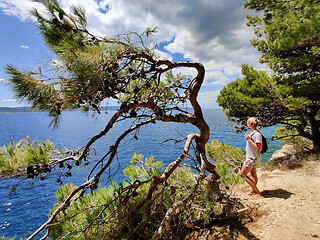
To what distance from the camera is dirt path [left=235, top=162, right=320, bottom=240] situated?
246 centimetres

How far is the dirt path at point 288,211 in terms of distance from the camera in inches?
96.7

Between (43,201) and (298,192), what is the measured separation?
12470 millimetres

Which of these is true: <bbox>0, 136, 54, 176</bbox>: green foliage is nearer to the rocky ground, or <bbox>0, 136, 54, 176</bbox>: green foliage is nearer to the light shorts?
the rocky ground

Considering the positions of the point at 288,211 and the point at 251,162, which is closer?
the point at 288,211

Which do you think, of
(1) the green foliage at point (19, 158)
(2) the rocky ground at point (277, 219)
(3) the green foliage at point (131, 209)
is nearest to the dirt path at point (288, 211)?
(2) the rocky ground at point (277, 219)

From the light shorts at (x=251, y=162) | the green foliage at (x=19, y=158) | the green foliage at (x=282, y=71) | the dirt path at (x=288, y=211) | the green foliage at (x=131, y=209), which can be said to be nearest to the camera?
the green foliage at (x=19, y=158)

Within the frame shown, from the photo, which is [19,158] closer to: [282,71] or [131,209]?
[131,209]

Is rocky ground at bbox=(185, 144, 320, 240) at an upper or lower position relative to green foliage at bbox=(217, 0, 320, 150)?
lower

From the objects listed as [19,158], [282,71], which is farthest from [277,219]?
[282,71]

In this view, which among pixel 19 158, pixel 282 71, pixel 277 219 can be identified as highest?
pixel 282 71

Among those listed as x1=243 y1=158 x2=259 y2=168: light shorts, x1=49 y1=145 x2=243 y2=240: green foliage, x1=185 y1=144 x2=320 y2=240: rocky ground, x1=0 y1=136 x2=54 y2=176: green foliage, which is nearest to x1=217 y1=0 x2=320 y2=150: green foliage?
x1=243 y1=158 x2=259 y2=168: light shorts

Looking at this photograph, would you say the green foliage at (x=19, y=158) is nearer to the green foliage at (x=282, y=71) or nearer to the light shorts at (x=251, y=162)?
the light shorts at (x=251, y=162)

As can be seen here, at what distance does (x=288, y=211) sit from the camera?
2963 mm

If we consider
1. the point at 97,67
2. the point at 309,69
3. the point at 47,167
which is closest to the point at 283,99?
the point at 309,69
